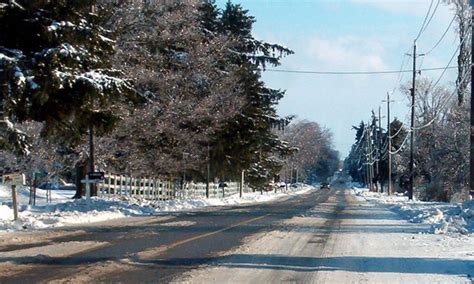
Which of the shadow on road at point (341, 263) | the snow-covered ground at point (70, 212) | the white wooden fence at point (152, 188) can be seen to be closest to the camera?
the shadow on road at point (341, 263)

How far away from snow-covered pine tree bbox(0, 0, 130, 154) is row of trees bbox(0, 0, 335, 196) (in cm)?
3

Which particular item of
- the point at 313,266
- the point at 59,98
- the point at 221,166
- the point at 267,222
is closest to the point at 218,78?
the point at 221,166

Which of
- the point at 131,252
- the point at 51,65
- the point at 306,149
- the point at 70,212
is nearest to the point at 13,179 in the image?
the point at 70,212

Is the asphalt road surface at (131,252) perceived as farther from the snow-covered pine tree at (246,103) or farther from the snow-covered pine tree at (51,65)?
the snow-covered pine tree at (246,103)

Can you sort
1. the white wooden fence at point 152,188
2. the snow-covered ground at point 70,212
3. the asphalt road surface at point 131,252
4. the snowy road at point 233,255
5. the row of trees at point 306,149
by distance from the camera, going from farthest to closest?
1. the row of trees at point 306,149
2. the white wooden fence at point 152,188
3. the snow-covered ground at point 70,212
4. the snowy road at point 233,255
5. the asphalt road surface at point 131,252

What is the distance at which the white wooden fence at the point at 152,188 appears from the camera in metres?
32.1

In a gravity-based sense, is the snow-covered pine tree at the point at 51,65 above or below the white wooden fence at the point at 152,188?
above

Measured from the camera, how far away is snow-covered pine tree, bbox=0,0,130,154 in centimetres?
1545

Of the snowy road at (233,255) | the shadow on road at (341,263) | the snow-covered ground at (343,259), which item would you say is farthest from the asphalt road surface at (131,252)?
Result: the snow-covered ground at (343,259)

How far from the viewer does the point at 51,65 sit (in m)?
15.7

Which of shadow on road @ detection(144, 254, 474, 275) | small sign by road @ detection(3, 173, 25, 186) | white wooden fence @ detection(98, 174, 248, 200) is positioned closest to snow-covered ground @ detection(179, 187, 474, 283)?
shadow on road @ detection(144, 254, 474, 275)

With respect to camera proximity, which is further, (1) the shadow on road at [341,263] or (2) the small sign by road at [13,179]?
(2) the small sign by road at [13,179]

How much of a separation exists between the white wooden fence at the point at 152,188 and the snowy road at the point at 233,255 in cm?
1311

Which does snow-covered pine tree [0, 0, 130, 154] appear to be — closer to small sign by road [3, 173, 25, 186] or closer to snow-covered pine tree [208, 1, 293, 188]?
small sign by road [3, 173, 25, 186]
